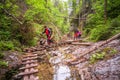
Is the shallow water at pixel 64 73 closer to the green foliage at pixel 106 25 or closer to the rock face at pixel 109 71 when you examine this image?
the rock face at pixel 109 71

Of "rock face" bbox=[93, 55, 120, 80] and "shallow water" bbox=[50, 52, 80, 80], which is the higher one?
"rock face" bbox=[93, 55, 120, 80]

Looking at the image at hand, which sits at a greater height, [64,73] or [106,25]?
[106,25]

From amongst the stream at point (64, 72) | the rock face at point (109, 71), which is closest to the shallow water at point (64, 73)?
the stream at point (64, 72)

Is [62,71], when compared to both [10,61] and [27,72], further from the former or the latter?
[10,61]

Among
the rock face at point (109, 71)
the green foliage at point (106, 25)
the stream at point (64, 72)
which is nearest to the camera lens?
the rock face at point (109, 71)

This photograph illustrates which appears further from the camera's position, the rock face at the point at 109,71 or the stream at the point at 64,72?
the stream at the point at 64,72

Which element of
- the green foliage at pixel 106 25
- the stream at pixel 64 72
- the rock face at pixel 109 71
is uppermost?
the green foliage at pixel 106 25

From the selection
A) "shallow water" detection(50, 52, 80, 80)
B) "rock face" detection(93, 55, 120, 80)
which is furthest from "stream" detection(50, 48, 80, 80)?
"rock face" detection(93, 55, 120, 80)

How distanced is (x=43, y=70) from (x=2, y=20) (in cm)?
627

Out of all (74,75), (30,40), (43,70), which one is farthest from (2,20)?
(74,75)

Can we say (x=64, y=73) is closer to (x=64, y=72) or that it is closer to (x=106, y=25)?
(x=64, y=72)

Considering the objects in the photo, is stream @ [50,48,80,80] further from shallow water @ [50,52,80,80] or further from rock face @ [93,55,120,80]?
rock face @ [93,55,120,80]

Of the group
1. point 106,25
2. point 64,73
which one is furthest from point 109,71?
point 106,25

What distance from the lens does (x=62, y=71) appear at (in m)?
5.91
